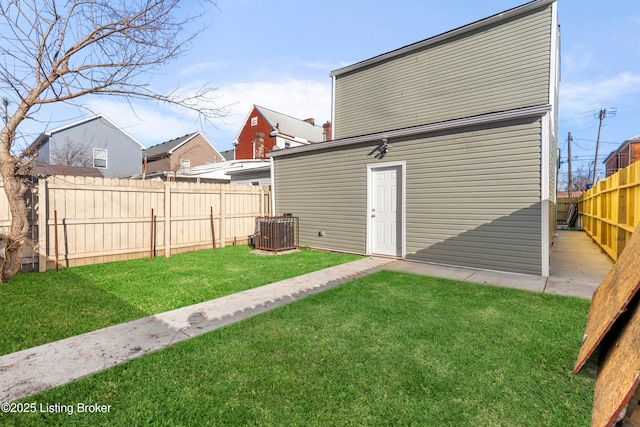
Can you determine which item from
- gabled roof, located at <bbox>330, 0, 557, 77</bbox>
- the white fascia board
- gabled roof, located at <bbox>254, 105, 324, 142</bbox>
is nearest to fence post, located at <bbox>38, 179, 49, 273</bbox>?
the white fascia board

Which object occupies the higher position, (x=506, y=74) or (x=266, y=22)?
(x=266, y=22)

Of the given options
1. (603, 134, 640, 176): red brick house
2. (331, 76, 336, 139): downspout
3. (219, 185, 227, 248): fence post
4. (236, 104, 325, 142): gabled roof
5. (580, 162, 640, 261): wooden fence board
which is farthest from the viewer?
(603, 134, 640, 176): red brick house

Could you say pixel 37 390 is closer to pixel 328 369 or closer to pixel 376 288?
pixel 328 369

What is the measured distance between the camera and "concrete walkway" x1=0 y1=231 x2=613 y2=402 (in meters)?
2.54

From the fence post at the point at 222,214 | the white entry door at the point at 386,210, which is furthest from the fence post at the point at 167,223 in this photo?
the white entry door at the point at 386,210

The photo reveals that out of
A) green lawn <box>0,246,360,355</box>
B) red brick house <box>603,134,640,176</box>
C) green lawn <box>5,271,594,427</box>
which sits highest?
red brick house <box>603,134,640,176</box>

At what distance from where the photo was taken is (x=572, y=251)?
8.78m

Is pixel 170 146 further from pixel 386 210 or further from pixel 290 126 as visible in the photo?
pixel 386 210

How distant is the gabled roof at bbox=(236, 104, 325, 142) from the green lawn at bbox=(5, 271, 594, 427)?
20018 mm

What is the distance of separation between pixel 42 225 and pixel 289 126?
65.9 feet

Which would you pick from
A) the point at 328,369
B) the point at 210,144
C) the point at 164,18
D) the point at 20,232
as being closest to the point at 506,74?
the point at 164,18

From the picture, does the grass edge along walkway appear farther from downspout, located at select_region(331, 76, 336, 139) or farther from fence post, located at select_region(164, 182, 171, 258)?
downspout, located at select_region(331, 76, 336, 139)

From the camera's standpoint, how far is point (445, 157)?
6.79 metres

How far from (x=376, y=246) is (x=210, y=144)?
2474 centimetres
